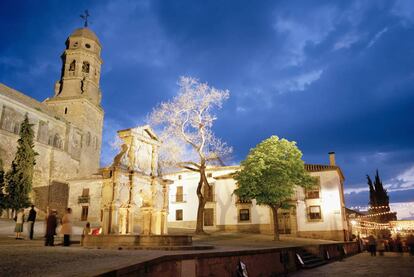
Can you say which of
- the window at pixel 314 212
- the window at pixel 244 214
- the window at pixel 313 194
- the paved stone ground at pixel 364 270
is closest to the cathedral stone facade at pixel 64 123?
the window at pixel 244 214

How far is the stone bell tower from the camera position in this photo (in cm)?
4709

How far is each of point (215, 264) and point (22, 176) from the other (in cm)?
2837

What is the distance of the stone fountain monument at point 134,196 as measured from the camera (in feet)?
40.3

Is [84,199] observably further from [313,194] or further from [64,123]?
[313,194]

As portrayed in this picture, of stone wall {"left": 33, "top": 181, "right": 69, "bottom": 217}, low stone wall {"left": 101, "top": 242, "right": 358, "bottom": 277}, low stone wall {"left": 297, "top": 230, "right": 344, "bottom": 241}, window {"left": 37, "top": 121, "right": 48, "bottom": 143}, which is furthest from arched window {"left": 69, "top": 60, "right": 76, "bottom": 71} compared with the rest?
low stone wall {"left": 101, "top": 242, "right": 358, "bottom": 277}

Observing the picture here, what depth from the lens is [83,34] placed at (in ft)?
164

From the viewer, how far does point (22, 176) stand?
102 feet

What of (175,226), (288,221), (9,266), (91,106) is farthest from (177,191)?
(9,266)

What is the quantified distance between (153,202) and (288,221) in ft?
72.6

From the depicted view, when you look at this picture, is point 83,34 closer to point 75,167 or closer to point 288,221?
point 75,167

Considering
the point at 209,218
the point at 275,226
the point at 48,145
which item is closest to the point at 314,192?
the point at 275,226

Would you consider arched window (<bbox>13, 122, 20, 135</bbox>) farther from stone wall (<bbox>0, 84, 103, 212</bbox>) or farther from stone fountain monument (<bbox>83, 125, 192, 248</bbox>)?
stone fountain monument (<bbox>83, 125, 192, 248</bbox>)

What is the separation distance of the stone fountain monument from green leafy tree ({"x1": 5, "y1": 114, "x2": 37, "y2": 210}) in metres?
19.3

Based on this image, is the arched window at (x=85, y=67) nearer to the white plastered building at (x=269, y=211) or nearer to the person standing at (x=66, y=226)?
the white plastered building at (x=269, y=211)
